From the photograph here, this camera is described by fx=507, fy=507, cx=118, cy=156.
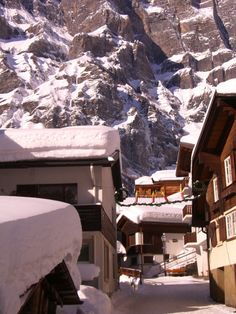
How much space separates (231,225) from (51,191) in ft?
22.8

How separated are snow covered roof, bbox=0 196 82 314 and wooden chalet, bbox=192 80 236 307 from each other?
10.5 m

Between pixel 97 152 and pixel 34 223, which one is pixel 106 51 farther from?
pixel 34 223

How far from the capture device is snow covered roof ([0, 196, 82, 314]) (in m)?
4.61

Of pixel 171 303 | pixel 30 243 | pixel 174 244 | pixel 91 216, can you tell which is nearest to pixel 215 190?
pixel 171 303

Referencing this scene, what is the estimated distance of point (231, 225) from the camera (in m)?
17.8

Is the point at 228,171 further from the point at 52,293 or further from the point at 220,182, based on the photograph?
the point at 52,293

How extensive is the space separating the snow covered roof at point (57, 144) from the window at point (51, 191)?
1170 mm

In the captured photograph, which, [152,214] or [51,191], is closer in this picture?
[51,191]

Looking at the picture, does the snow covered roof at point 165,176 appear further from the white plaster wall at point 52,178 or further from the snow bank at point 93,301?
the snow bank at point 93,301

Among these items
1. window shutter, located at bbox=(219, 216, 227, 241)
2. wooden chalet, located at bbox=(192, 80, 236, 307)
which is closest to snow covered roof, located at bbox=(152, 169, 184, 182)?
wooden chalet, located at bbox=(192, 80, 236, 307)

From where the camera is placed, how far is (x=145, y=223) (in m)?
47.5

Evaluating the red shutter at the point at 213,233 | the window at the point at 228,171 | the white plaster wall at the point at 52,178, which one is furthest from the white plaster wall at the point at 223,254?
the white plaster wall at the point at 52,178

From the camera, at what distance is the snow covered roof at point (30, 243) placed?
4613 mm

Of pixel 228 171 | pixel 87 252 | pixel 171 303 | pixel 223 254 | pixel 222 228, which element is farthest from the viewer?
pixel 171 303
